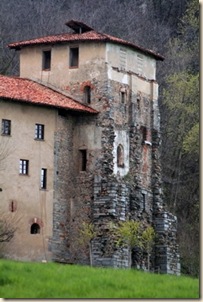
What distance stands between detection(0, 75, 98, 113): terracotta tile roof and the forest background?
1173cm

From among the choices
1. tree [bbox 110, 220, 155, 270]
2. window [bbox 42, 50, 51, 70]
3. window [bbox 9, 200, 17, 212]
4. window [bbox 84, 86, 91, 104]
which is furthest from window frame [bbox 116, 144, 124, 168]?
window [bbox 9, 200, 17, 212]

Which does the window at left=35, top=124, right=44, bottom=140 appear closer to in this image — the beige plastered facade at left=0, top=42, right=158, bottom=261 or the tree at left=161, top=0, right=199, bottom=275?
the beige plastered facade at left=0, top=42, right=158, bottom=261

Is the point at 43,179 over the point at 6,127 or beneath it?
beneath

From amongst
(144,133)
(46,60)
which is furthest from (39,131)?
(144,133)

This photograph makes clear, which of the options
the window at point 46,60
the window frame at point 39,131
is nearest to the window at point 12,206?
the window frame at point 39,131

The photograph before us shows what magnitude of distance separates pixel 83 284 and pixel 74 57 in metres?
26.6

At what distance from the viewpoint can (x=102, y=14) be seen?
299 feet

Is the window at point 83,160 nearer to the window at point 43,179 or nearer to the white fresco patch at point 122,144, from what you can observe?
the white fresco patch at point 122,144

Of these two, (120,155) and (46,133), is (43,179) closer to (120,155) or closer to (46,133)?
(46,133)

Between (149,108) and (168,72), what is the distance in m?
16.8

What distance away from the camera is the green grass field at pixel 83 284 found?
123 feet

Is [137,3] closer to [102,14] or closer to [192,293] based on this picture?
[102,14]

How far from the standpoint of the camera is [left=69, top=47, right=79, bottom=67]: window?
64.1m

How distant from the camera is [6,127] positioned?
5953cm
